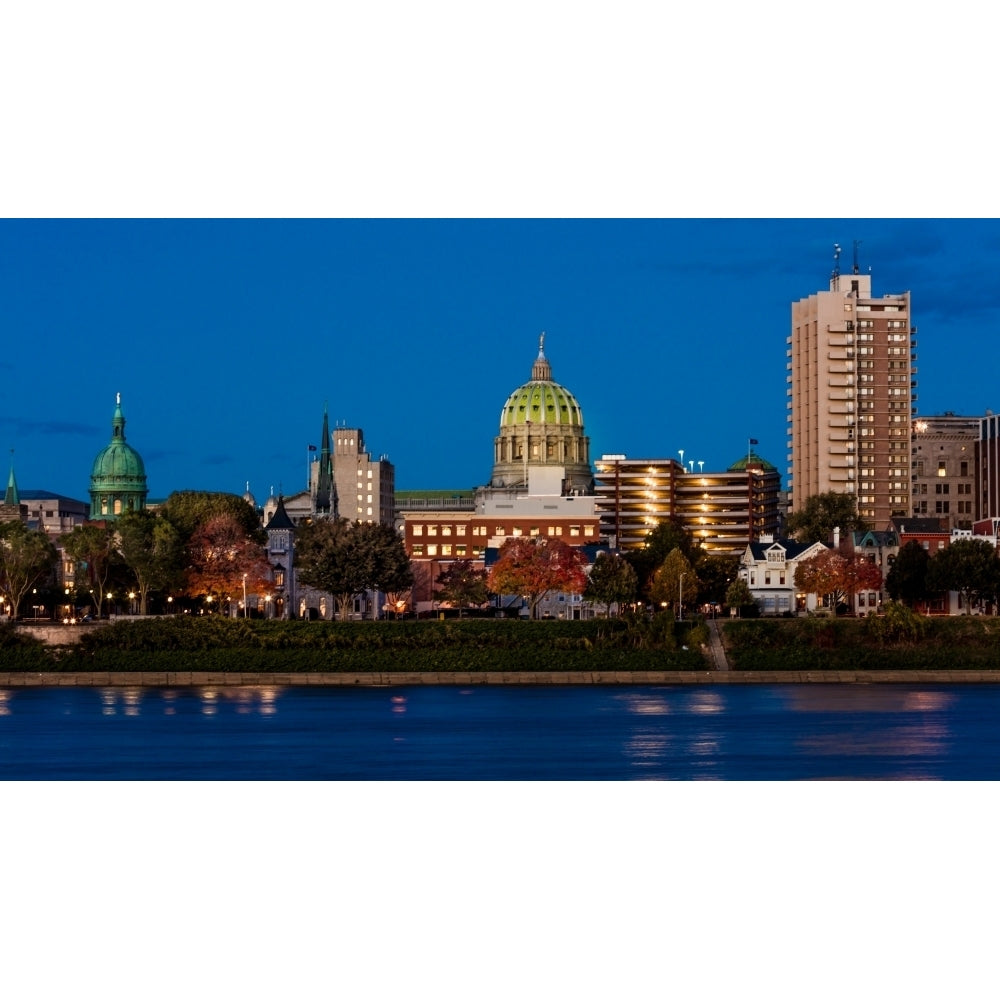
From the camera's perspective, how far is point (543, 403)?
7751 inches

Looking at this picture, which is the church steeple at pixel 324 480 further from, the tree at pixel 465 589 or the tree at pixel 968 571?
the tree at pixel 968 571

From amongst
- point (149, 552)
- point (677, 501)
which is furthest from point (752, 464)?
point (149, 552)

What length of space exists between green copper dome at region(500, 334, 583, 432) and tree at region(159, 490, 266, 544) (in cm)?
9805

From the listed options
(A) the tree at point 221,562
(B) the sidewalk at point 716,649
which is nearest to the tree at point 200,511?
(A) the tree at point 221,562

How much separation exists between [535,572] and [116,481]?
6251cm

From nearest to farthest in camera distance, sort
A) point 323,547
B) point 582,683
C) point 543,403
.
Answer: point 582,683 → point 323,547 → point 543,403

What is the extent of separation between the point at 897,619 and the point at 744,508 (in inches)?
3139

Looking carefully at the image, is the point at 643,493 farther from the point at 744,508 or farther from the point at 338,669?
the point at 338,669

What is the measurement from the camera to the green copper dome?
643 ft

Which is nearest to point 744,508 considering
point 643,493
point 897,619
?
point 643,493

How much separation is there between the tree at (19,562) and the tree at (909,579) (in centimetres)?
4138

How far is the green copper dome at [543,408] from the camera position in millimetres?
196125

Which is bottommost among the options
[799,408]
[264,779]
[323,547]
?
[264,779]

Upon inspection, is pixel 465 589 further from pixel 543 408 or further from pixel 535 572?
pixel 543 408
